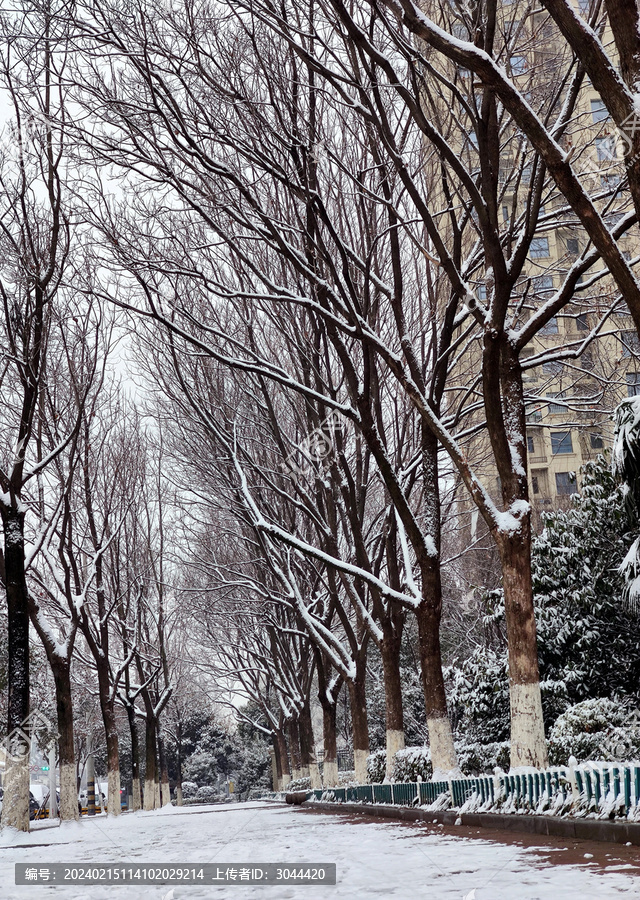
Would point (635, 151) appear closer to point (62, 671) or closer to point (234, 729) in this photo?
point (62, 671)

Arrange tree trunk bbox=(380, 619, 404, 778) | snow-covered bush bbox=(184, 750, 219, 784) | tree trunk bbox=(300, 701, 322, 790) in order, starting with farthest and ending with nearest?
snow-covered bush bbox=(184, 750, 219, 784), tree trunk bbox=(300, 701, 322, 790), tree trunk bbox=(380, 619, 404, 778)

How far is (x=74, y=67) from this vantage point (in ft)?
41.2

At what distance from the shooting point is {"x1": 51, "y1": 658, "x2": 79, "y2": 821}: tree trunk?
20156mm

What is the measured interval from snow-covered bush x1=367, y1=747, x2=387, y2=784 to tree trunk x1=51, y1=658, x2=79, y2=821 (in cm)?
699

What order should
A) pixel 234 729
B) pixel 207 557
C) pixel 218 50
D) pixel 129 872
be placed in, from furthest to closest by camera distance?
pixel 234 729 → pixel 207 557 → pixel 218 50 → pixel 129 872

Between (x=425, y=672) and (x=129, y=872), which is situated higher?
(x=425, y=672)

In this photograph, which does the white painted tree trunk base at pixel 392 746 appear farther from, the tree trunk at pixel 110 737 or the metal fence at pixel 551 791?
the tree trunk at pixel 110 737

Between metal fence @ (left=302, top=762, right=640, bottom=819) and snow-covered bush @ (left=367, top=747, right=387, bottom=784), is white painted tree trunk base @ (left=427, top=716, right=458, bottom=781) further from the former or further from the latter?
snow-covered bush @ (left=367, top=747, right=387, bottom=784)

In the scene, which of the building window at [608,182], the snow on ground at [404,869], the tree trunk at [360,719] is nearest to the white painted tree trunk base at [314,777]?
the tree trunk at [360,719]

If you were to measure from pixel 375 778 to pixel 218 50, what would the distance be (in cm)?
1427

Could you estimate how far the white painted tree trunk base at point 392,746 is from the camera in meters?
15.8

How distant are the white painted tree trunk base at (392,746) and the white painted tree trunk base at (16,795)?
20.9 ft

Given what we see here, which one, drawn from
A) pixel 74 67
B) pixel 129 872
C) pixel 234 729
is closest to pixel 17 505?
pixel 74 67

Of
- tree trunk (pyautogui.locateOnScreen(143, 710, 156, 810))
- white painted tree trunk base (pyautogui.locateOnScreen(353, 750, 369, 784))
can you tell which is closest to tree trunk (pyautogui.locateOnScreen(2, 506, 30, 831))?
white painted tree trunk base (pyautogui.locateOnScreen(353, 750, 369, 784))
